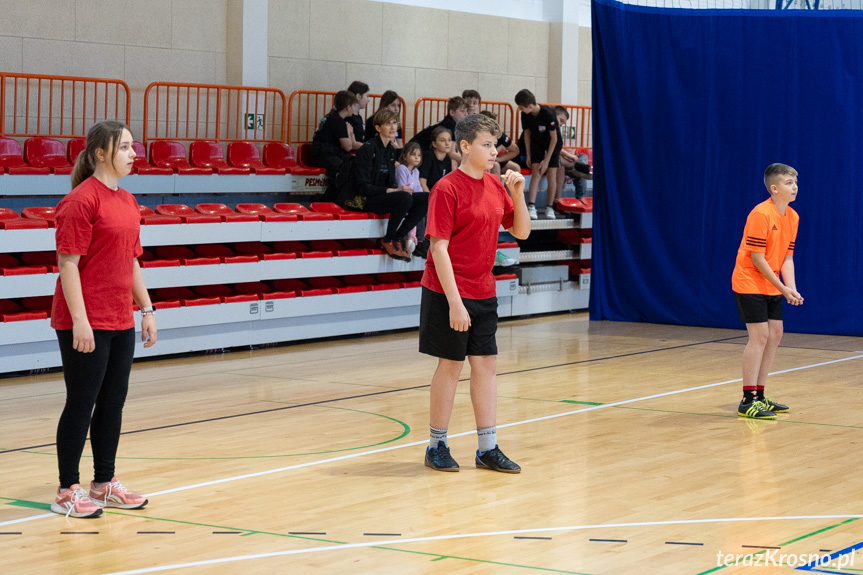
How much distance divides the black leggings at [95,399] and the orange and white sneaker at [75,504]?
0.04 meters

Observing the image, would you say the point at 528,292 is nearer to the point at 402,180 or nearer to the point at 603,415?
the point at 402,180

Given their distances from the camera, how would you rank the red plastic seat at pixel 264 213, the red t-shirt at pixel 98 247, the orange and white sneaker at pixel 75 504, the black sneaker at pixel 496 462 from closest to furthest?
the red t-shirt at pixel 98 247 → the orange and white sneaker at pixel 75 504 → the black sneaker at pixel 496 462 → the red plastic seat at pixel 264 213

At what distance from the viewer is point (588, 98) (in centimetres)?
1798

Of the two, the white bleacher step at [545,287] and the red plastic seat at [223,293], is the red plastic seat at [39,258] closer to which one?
the red plastic seat at [223,293]

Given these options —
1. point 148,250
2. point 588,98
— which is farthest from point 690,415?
point 588,98

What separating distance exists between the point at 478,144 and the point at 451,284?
2.19ft

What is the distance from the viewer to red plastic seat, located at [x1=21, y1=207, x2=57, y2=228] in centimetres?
909

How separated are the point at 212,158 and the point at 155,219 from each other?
244 centimetres

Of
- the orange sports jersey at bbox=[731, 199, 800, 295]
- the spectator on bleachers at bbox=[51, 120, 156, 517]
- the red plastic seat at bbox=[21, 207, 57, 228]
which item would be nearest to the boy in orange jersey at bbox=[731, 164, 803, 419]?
the orange sports jersey at bbox=[731, 199, 800, 295]

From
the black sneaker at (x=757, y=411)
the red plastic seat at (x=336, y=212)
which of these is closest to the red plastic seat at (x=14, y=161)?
the red plastic seat at (x=336, y=212)

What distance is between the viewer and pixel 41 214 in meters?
9.26

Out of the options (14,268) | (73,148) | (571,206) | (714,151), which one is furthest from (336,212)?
(714,151)

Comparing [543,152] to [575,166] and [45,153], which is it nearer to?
[575,166]

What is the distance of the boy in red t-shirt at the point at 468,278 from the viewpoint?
18.2ft
